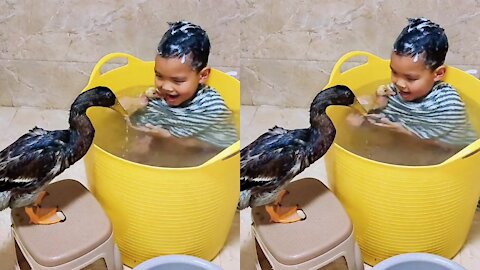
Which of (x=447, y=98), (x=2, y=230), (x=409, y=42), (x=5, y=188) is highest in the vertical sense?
(x=409, y=42)

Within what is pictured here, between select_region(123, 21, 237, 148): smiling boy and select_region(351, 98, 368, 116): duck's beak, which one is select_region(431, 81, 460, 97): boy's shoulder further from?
select_region(123, 21, 237, 148): smiling boy

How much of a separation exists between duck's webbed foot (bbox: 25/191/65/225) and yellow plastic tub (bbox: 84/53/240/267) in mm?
79

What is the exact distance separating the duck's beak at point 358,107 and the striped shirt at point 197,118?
0.20 metres

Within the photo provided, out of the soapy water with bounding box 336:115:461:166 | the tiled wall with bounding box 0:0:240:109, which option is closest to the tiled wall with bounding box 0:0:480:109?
the tiled wall with bounding box 0:0:240:109

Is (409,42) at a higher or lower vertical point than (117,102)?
higher

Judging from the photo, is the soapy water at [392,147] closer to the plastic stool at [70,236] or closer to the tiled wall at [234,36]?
the tiled wall at [234,36]

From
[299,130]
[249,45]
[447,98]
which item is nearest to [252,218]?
[299,130]

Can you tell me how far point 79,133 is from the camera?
1.20 m

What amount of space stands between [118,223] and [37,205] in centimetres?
14

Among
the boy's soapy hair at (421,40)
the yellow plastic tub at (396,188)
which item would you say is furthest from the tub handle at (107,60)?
the boy's soapy hair at (421,40)

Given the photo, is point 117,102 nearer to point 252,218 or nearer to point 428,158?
point 252,218

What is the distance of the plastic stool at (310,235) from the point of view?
3.83 ft

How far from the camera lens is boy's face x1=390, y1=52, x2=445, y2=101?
120cm

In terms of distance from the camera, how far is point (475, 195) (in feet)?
4.31
